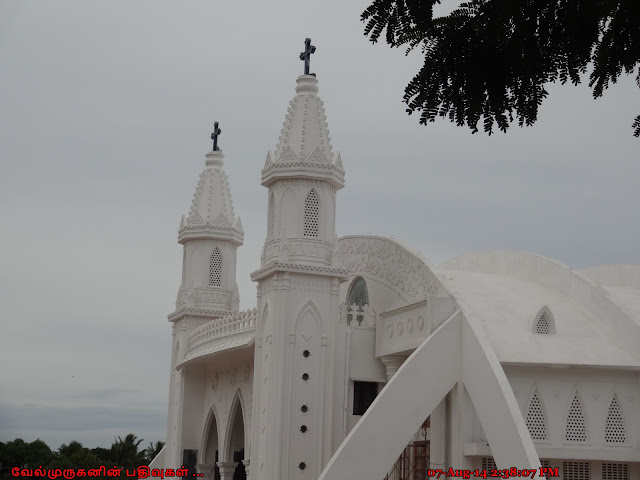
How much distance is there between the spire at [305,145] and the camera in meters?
24.5

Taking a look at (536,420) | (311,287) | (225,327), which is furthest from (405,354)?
(225,327)

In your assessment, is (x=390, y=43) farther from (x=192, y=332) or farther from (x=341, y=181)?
(x=192, y=332)

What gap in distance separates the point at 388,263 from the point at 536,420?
5.79 meters

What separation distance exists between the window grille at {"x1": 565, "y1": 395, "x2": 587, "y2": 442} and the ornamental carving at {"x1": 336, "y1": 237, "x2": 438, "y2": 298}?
12.1 ft

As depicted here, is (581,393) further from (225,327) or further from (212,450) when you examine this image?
(212,450)

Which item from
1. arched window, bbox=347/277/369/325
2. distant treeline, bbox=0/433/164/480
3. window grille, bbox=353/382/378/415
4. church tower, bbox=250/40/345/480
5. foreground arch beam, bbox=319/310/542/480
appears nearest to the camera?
foreground arch beam, bbox=319/310/542/480

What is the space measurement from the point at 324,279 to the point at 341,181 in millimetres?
2336

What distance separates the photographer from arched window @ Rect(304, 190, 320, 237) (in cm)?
2461

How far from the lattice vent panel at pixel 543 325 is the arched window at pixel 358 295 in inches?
211

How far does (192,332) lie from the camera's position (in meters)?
31.7

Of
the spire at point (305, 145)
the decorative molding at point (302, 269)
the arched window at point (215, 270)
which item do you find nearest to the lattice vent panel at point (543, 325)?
the decorative molding at point (302, 269)

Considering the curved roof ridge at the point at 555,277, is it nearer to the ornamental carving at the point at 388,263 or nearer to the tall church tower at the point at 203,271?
the ornamental carving at the point at 388,263

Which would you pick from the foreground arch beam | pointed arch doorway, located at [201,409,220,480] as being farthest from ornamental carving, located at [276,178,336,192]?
pointed arch doorway, located at [201,409,220,480]

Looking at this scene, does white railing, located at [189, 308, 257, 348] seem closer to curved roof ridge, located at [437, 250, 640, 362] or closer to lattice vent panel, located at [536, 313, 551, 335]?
Answer: curved roof ridge, located at [437, 250, 640, 362]
